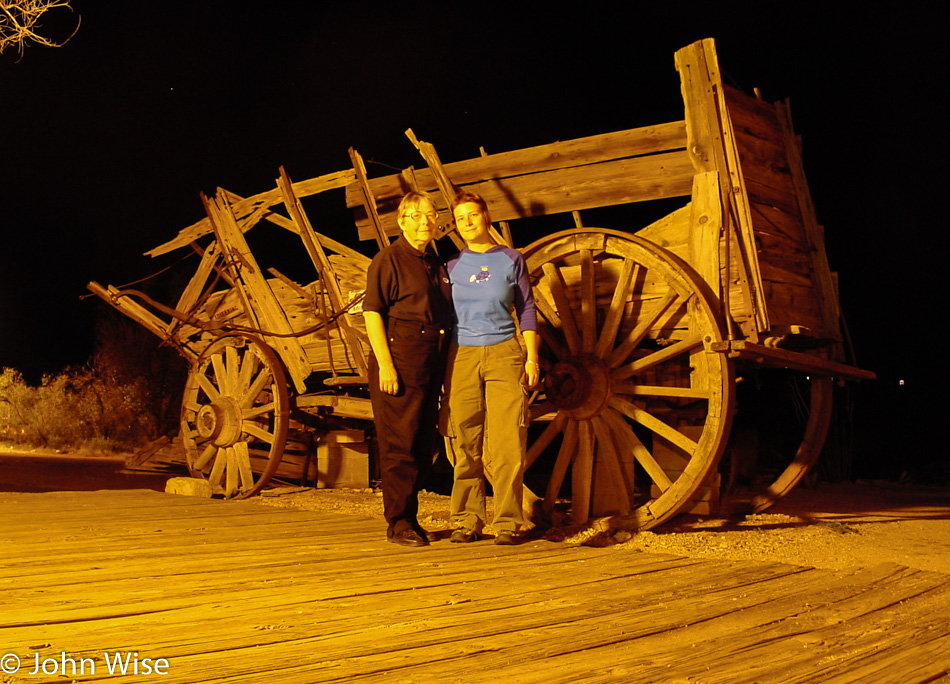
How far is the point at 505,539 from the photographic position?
4145 millimetres

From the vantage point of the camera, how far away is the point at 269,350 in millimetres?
7422

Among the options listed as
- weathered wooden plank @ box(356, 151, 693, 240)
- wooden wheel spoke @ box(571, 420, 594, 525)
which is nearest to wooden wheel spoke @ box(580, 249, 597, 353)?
weathered wooden plank @ box(356, 151, 693, 240)

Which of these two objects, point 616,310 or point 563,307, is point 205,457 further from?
point 616,310

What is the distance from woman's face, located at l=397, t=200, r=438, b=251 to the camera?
14.3 feet

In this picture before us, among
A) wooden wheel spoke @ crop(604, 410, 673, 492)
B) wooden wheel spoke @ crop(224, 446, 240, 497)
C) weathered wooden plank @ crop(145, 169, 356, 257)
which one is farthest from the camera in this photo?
wooden wheel spoke @ crop(224, 446, 240, 497)

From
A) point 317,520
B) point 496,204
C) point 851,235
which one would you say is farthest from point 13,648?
point 851,235

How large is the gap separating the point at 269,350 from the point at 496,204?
276cm

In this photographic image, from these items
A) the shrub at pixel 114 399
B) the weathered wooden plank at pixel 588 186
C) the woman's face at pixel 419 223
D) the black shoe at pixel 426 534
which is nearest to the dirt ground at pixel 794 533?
the black shoe at pixel 426 534

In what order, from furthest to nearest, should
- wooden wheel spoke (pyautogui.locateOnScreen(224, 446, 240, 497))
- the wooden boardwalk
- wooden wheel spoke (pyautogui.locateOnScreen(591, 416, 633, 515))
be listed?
wooden wheel spoke (pyautogui.locateOnScreen(224, 446, 240, 497)) → wooden wheel spoke (pyautogui.locateOnScreen(591, 416, 633, 515)) → the wooden boardwalk

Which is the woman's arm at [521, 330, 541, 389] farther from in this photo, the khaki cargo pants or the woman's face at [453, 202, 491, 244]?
the woman's face at [453, 202, 491, 244]

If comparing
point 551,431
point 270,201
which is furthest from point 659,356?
point 270,201

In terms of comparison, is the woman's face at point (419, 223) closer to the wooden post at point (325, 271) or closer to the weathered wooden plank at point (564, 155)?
the weathered wooden plank at point (564, 155)

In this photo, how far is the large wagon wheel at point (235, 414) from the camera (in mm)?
7289

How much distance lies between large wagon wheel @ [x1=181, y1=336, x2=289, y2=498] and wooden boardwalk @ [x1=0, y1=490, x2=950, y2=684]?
10.2ft
